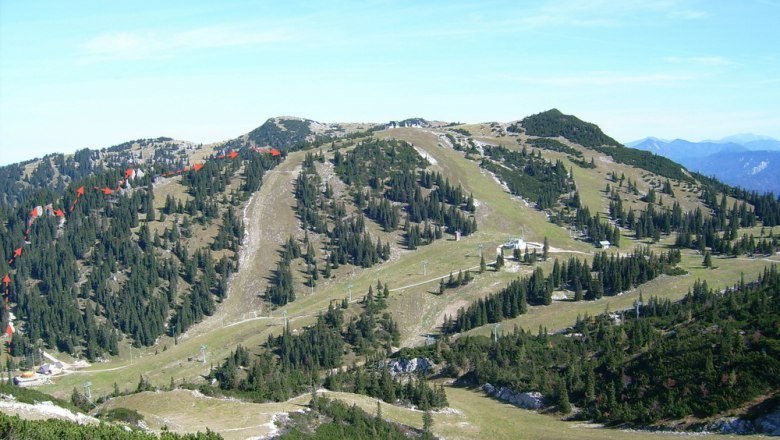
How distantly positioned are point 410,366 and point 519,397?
30.5m

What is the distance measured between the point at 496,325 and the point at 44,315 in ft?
373

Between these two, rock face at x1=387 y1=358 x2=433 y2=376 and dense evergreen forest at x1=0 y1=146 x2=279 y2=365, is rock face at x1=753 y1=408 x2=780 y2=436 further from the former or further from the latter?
dense evergreen forest at x1=0 y1=146 x2=279 y2=365

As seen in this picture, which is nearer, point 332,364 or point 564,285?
point 332,364

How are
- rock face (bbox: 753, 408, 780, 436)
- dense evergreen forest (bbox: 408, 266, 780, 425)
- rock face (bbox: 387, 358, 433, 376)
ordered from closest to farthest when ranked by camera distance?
rock face (bbox: 753, 408, 780, 436)
dense evergreen forest (bbox: 408, 266, 780, 425)
rock face (bbox: 387, 358, 433, 376)

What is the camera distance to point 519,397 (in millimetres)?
98062

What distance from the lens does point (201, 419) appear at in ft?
240

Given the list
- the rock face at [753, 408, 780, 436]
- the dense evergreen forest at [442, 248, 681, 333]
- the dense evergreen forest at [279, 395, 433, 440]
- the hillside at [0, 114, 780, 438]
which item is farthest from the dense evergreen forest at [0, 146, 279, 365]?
the rock face at [753, 408, 780, 436]

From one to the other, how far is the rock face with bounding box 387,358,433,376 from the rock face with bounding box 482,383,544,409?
19.8 meters

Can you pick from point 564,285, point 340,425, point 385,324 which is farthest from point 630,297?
point 340,425

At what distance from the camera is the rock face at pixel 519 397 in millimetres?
94769

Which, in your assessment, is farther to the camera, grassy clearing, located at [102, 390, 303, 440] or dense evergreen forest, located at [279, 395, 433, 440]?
dense evergreen forest, located at [279, 395, 433, 440]

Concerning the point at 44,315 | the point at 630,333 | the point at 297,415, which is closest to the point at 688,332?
the point at 630,333

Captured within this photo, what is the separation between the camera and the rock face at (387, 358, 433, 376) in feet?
403

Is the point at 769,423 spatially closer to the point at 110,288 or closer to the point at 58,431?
the point at 58,431
